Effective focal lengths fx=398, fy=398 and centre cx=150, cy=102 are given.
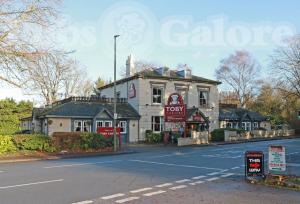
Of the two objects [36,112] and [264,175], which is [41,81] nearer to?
[264,175]

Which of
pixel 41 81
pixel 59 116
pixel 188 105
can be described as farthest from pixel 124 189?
pixel 188 105

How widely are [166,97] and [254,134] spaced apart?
13883 mm

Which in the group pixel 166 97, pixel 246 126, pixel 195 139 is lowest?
pixel 195 139

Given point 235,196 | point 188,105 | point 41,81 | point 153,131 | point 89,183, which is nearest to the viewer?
point 235,196

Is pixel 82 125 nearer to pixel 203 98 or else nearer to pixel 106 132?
pixel 106 132

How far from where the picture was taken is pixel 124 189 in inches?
470

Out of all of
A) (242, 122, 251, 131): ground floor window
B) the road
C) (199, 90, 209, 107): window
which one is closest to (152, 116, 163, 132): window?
(199, 90, 209, 107): window

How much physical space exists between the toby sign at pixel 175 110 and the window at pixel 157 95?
4.08m

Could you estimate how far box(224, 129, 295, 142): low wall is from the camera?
4544 centimetres

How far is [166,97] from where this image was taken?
4569 centimetres

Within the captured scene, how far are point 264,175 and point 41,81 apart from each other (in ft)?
54.6

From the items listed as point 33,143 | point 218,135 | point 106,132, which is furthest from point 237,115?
point 33,143

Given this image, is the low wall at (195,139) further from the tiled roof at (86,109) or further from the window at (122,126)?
the window at (122,126)

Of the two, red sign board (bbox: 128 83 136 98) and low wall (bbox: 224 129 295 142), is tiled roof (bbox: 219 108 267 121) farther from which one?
red sign board (bbox: 128 83 136 98)
